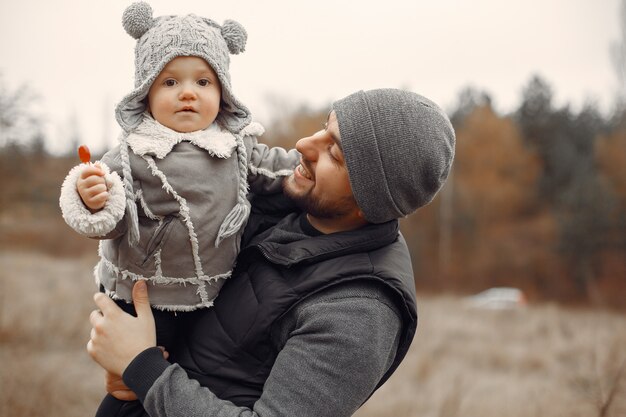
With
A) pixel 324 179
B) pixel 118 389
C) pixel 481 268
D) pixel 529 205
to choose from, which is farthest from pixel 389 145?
pixel 529 205

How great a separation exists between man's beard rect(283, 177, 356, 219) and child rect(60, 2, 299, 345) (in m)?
0.16

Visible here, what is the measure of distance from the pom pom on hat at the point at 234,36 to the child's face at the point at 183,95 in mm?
157

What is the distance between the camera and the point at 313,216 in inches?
80.3

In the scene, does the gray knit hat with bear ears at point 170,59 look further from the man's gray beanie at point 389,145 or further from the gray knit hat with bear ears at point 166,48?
the man's gray beanie at point 389,145

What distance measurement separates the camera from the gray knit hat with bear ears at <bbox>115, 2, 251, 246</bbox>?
183 centimetres

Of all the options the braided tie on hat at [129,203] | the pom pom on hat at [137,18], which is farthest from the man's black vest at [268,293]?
the pom pom on hat at [137,18]

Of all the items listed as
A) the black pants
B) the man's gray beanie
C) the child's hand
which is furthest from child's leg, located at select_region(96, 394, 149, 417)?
the man's gray beanie

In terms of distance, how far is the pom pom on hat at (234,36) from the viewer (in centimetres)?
202

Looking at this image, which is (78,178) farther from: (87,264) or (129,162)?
(87,264)

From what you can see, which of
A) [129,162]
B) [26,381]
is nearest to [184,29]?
[129,162]

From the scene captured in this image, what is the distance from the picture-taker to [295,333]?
1740mm

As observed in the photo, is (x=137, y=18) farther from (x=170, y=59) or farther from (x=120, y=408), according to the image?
(x=120, y=408)

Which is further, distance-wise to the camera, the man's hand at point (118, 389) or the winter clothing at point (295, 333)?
the man's hand at point (118, 389)

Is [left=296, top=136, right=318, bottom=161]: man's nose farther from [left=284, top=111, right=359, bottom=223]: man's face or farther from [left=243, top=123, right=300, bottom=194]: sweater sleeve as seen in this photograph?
[left=243, top=123, right=300, bottom=194]: sweater sleeve
